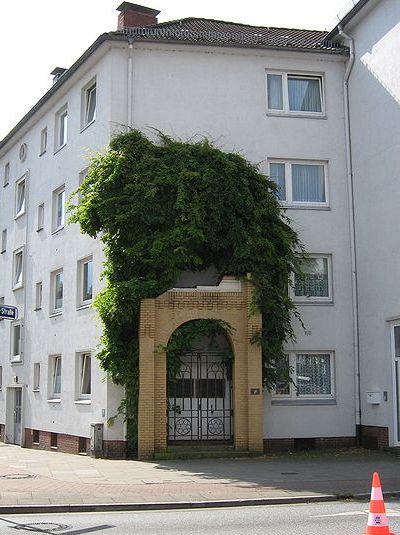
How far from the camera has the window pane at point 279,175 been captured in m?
23.3

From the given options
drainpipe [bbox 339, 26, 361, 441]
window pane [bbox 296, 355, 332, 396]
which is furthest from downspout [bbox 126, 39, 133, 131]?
window pane [bbox 296, 355, 332, 396]

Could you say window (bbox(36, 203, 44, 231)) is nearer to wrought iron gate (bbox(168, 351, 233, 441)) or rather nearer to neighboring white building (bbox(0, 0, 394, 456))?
neighboring white building (bbox(0, 0, 394, 456))

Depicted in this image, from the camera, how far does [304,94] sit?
24109 mm

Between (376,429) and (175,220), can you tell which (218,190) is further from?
(376,429)

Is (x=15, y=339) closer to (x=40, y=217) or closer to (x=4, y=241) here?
(x=4, y=241)

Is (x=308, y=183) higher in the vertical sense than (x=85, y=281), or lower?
higher

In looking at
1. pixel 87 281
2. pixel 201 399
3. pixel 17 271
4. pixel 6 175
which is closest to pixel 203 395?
pixel 201 399

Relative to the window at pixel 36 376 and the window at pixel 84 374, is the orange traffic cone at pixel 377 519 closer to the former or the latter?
the window at pixel 84 374

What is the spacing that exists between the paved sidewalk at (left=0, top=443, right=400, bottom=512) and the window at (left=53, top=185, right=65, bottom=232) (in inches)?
375

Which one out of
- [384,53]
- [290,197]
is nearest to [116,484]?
[290,197]

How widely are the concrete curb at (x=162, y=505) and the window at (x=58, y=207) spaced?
53.6ft

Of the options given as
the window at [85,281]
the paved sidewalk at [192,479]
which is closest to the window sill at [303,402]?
the paved sidewalk at [192,479]

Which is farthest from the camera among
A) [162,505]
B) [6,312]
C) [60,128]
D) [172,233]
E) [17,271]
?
[17,271]

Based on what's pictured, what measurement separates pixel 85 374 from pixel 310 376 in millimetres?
6948
